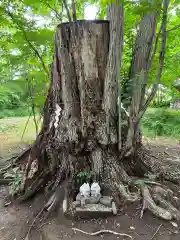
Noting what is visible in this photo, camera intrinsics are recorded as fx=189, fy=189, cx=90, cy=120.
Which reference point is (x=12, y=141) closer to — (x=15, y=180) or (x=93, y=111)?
(x=15, y=180)

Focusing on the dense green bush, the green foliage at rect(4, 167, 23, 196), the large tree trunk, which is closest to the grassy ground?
the green foliage at rect(4, 167, 23, 196)

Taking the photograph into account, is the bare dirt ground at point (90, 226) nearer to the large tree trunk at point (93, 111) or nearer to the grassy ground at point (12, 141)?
the large tree trunk at point (93, 111)

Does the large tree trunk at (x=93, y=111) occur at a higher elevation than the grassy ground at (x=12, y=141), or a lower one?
higher

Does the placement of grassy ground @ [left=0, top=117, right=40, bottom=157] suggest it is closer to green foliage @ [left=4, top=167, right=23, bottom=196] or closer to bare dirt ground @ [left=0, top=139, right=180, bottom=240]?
green foliage @ [left=4, top=167, right=23, bottom=196]

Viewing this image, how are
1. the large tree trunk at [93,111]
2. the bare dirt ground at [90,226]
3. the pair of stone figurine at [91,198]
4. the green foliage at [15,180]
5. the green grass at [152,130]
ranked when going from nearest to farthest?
the bare dirt ground at [90,226] < the pair of stone figurine at [91,198] < the large tree trunk at [93,111] < the green foliage at [15,180] < the green grass at [152,130]

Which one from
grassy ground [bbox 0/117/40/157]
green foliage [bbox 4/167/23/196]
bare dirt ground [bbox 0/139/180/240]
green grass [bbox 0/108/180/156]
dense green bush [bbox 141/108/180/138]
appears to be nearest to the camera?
bare dirt ground [bbox 0/139/180/240]

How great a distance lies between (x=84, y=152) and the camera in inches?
91.1

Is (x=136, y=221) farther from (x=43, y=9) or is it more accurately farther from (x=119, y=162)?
(x=43, y=9)

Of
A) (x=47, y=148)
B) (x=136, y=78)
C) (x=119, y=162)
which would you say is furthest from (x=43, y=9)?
(x=119, y=162)

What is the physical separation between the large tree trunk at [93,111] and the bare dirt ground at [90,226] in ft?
0.56

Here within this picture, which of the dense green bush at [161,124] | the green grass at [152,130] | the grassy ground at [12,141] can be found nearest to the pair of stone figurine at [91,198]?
Result: the grassy ground at [12,141]

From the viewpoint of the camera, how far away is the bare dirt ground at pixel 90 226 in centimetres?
175

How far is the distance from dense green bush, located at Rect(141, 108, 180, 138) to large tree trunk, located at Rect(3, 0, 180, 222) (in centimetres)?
398

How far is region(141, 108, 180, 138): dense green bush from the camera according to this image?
608cm
